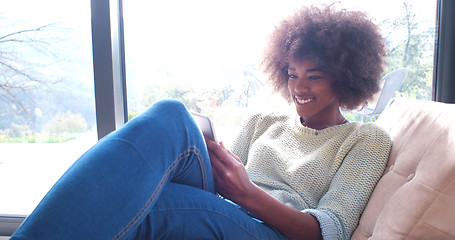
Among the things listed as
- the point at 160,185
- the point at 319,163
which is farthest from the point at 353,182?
the point at 160,185

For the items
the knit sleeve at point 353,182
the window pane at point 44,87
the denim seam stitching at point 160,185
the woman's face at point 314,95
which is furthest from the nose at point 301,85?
the window pane at point 44,87

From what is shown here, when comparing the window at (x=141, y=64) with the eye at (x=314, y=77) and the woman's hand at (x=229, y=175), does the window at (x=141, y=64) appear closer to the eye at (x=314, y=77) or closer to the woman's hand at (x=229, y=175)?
the eye at (x=314, y=77)

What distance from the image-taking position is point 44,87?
5.92 ft

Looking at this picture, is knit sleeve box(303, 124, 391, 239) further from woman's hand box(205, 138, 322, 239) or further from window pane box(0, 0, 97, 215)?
window pane box(0, 0, 97, 215)

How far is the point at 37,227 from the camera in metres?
0.62

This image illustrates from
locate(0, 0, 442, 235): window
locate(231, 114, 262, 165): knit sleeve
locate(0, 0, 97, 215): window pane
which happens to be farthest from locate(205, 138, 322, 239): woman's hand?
locate(0, 0, 97, 215): window pane

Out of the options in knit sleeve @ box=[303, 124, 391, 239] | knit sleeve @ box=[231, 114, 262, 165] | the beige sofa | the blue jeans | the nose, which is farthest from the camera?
knit sleeve @ box=[231, 114, 262, 165]

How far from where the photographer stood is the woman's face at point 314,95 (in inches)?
48.8

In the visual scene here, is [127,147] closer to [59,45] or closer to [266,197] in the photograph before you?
[266,197]

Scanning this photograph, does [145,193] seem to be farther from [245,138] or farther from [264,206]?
[245,138]

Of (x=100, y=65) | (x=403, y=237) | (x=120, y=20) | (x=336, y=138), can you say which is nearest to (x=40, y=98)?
(x=100, y=65)

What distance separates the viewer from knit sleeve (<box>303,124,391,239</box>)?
962 mm

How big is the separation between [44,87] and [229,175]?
130cm

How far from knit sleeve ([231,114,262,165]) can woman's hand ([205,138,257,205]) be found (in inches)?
12.2
